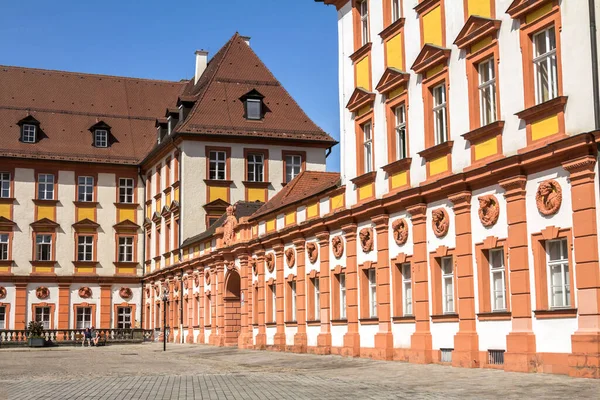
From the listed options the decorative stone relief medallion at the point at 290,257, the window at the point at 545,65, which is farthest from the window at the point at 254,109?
the window at the point at 545,65

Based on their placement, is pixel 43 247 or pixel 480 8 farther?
pixel 43 247

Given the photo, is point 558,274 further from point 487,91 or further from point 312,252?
point 312,252

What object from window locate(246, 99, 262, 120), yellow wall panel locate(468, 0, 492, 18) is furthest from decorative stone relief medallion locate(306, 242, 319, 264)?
window locate(246, 99, 262, 120)

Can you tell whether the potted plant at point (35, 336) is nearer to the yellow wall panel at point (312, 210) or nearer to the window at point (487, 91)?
the yellow wall panel at point (312, 210)

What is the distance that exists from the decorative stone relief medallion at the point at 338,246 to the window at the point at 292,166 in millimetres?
24849

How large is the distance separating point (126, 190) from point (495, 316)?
46.5 meters

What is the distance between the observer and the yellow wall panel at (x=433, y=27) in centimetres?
2433

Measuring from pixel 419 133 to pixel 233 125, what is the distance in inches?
1216

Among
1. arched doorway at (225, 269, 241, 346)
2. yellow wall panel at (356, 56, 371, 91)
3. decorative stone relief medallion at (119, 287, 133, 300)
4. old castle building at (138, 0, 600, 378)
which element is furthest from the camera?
decorative stone relief medallion at (119, 287, 133, 300)

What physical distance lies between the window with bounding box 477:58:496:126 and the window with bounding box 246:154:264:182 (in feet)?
110

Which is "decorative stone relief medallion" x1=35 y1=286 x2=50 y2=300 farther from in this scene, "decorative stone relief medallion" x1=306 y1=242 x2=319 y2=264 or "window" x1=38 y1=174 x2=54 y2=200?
"decorative stone relief medallion" x1=306 y1=242 x2=319 y2=264

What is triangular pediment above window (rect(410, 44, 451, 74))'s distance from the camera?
23.9m

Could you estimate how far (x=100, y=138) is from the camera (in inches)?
2571

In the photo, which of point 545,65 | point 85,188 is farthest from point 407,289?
point 85,188
